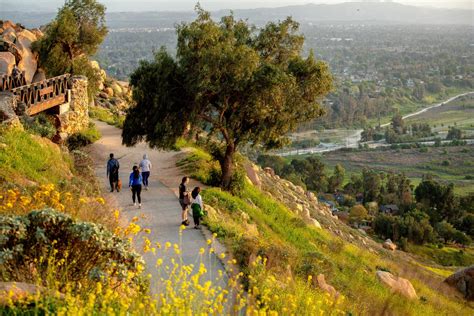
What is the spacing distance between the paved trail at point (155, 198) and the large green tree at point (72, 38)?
3.61 m

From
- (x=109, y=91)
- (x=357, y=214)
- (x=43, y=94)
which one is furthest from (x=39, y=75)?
(x=357, y=214)

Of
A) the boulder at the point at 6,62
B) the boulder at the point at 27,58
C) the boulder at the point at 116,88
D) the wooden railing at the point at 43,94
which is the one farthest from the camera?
the boulder at the point at 116,88

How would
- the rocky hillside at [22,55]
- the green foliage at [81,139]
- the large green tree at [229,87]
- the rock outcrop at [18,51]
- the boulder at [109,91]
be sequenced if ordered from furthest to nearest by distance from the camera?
the boulder at [109,91], the rocky hillside at [22,55], the rock outcrop at [18,51], the green foliage at [81,139], the large green tree at [229,87]

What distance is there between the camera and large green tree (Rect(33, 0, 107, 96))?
85.6 feet

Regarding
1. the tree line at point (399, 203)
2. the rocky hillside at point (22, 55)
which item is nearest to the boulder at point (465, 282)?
the rocky hillside at point (22, 55)

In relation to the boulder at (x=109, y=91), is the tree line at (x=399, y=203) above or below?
below

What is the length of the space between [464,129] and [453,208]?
68.8 metres

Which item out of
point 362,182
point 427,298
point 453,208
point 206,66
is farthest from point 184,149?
point 362,182

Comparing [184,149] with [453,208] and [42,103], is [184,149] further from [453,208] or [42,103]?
[453,208]

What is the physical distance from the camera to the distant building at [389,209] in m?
50.4

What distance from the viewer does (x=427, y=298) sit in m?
15.1

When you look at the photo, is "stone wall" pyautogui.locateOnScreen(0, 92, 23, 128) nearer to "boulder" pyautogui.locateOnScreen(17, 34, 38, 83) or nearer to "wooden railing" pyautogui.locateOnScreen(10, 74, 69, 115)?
"wooden railing" pyautogui.locateOnScreen(10, 74, 69, 115)

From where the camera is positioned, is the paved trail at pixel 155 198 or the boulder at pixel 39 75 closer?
the paved trail at pixel 155 198

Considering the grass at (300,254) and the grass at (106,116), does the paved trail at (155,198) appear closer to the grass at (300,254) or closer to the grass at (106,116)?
the grass at (300,254)
